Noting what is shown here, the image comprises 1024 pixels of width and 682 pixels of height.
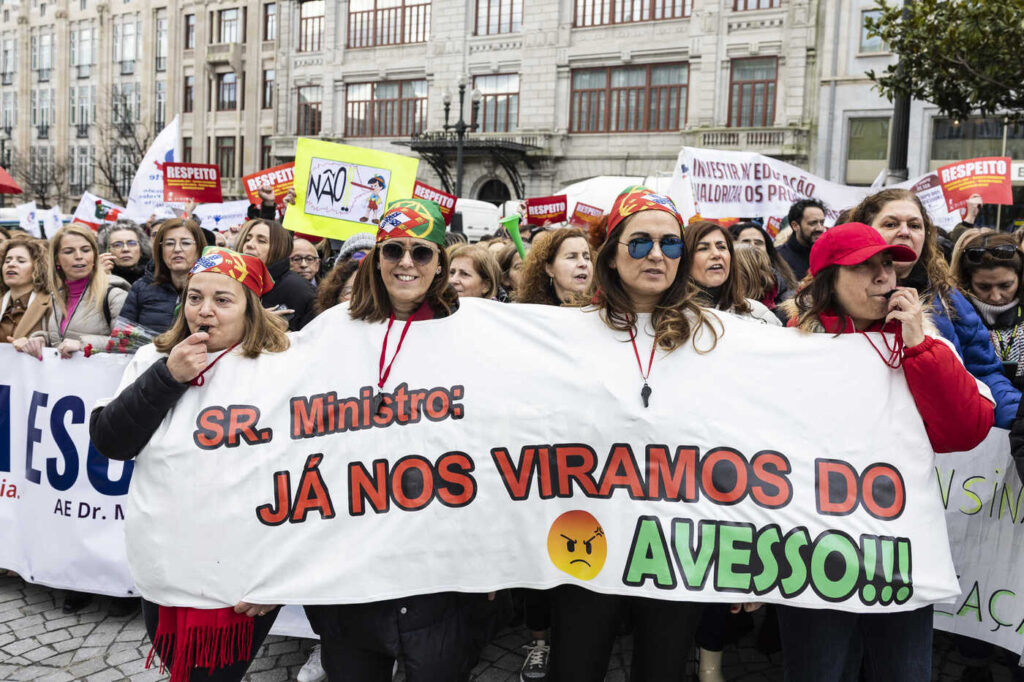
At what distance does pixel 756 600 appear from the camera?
2584 millimetres

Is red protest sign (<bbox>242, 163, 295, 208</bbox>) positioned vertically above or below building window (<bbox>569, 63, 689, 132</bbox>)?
below

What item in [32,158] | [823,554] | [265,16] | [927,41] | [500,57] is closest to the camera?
[823,554]

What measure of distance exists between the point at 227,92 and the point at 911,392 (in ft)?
147

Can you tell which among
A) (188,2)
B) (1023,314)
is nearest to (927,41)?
(1023,314)

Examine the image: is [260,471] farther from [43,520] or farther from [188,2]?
[188,2]

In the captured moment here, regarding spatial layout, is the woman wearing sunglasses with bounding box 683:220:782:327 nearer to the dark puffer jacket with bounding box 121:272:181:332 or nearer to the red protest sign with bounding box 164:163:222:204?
the dark puffer jacket with bounding box 121:272:181:332

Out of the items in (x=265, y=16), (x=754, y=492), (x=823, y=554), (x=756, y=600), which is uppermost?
(x=265, y=16)

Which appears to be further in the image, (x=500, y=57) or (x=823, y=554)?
(x=500, y=57)

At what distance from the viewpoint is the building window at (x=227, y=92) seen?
42125 mm

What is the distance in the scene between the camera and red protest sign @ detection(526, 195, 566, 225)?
13.7m

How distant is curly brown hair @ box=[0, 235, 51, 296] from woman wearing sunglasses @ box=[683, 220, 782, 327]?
146 inches

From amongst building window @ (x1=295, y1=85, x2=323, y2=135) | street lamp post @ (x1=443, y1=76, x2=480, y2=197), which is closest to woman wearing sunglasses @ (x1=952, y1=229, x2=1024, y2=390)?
street lamp post @ (x1=443, y1=76, x2=480, y2=197)

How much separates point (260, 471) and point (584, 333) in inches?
45.6

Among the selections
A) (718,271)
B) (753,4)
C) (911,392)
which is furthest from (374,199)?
(753,4)
